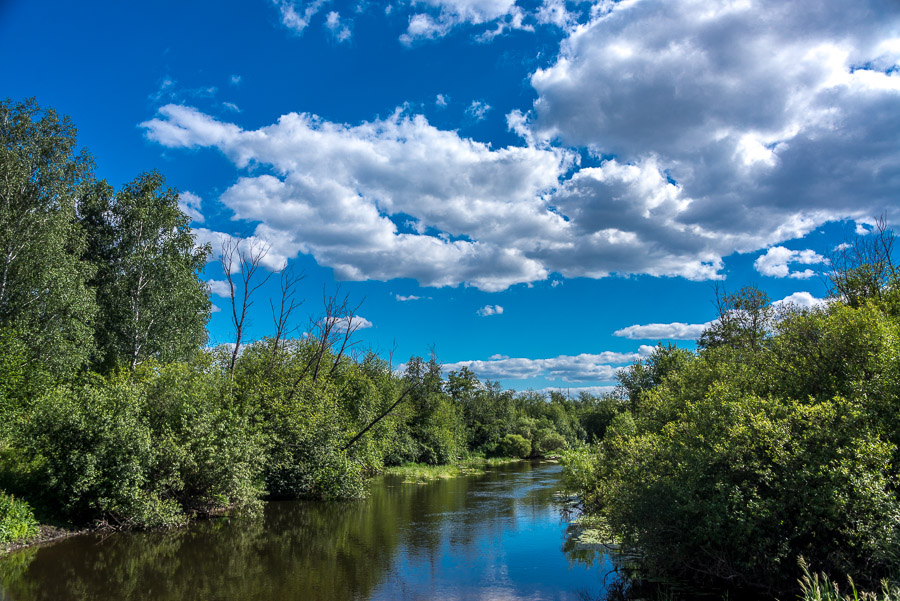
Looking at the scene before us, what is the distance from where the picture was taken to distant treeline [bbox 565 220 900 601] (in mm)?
10203

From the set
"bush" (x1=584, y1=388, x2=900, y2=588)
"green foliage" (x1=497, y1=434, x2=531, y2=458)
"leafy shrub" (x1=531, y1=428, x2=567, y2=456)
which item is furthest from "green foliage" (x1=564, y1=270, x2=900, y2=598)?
"leafy shrub" (x1=531, y1=428, x2=567, y2=456)

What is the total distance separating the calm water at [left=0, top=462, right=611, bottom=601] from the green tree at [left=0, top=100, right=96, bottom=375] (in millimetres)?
13696

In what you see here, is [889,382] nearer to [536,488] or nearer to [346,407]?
[536,488]

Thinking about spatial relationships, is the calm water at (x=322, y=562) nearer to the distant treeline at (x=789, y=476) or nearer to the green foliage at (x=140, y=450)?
the green foliage at (x=140, y=450)

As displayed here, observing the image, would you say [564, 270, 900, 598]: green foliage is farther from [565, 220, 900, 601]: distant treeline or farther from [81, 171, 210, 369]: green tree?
[81, 171, 210, 369]: green tree

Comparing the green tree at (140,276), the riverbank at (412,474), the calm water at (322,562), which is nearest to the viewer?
the calm water at (322,562)

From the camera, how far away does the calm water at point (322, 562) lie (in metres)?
13.6

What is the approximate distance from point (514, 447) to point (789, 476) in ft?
244

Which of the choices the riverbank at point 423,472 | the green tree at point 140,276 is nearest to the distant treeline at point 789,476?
Result: the green tree at point 140,276

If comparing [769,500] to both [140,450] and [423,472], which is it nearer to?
[140,450]

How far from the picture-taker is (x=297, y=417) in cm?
2953

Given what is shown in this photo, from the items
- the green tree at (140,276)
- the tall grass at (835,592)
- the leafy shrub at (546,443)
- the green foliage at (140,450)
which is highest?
the green tree at (140,276)

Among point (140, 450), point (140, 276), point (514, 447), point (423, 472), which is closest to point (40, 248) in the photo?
point (140, 276)

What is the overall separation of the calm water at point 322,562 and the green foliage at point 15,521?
0.72m
